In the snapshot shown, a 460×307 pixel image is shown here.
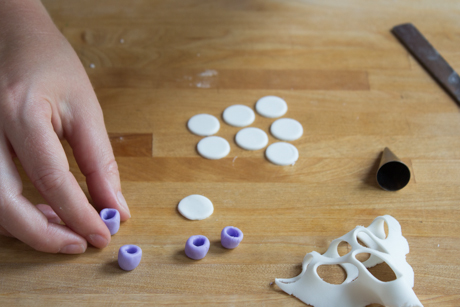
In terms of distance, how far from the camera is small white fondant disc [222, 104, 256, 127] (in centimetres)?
117

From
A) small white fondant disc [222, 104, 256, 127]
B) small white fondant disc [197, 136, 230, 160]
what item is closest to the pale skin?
small white fondant disc [197, 136, 230, 160]

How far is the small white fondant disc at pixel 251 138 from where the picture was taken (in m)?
1.11

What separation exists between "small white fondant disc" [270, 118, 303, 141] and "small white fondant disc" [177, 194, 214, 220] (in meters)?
0.27

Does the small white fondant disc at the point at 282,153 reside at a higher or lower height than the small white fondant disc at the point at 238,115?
lower

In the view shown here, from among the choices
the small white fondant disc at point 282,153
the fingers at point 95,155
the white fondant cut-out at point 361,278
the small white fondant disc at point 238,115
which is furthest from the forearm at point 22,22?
the white fondant cut-out at point 361,278

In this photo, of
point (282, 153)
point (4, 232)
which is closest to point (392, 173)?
point (282, 153)

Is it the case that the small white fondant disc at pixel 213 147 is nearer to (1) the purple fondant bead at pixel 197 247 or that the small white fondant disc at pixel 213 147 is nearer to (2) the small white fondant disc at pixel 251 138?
(2) the small white fondant disc at pixel 251 138

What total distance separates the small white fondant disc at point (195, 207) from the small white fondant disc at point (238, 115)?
0.26m

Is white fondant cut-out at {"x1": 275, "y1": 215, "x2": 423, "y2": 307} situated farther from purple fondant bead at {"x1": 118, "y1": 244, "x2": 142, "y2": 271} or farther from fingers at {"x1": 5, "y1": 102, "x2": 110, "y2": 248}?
fingers at {"x1": 5, "y1": 102, "x2": 110, "y2": 248}

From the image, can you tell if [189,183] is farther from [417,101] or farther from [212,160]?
[417,101]

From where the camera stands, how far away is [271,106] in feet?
3.97

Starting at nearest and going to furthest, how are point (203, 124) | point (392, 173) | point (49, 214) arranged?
point (49, 214) → point (392, 173) → point (203, 124)

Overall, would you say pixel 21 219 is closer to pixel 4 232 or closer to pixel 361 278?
pixel 4 232

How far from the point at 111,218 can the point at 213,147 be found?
31 centimetres
